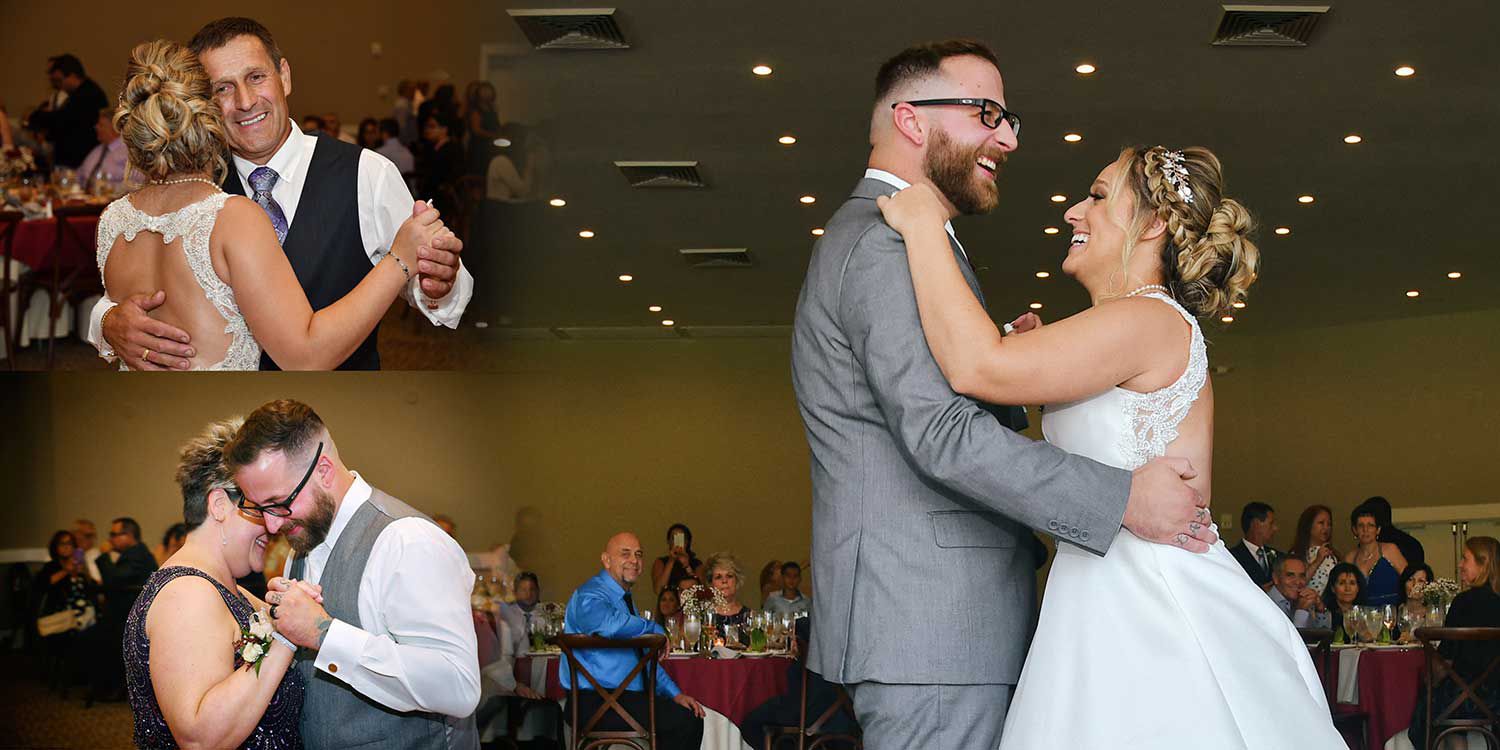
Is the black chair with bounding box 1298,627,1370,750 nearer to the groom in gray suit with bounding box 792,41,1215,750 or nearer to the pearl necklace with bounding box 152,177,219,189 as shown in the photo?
the groom in gray suit with bounding box 792,41,1215,750

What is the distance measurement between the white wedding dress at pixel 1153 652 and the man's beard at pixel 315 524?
4.81 feet

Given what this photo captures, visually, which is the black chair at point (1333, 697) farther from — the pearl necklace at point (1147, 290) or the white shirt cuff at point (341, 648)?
the white shirt cuff at point (341, 648)

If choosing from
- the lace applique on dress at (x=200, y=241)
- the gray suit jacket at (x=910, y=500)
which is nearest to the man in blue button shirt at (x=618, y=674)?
the lace applique on dress at (x=200, y=241)

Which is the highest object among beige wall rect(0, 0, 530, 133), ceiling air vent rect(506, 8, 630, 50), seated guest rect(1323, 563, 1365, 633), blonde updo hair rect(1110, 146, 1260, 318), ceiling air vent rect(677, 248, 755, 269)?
beige wall rect(0, 0, 530, 133)

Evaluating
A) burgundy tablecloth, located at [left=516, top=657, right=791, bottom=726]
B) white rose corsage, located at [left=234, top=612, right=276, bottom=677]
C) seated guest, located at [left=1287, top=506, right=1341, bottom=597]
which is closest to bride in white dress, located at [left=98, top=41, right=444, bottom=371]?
white rose corsage, located at [left=234, top=612, right=276, bottom=677]

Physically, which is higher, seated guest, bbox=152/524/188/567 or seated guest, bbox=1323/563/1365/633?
seated guest, bbox=152/524/188/567

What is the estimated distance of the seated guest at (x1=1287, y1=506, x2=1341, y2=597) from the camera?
10227 mm

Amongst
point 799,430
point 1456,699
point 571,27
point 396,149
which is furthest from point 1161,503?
point 799,430

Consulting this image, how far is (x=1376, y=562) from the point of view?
981 centimetres

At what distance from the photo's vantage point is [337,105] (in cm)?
1250

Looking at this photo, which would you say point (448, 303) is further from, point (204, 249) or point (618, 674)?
point (618, 674)

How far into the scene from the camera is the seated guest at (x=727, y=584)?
8406 mm

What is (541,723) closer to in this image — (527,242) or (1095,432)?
(1095,432)

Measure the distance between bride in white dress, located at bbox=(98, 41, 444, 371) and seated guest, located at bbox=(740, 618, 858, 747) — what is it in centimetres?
378
